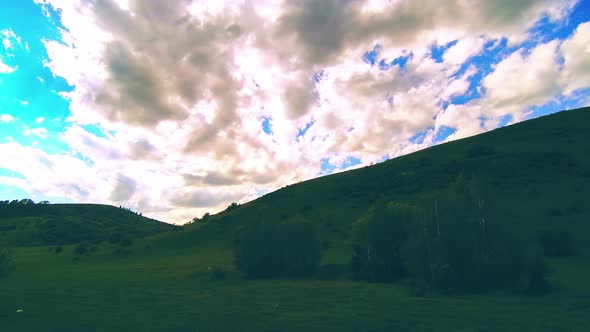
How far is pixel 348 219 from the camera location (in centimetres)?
7069

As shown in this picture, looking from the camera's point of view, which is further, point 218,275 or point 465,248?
point 218,275

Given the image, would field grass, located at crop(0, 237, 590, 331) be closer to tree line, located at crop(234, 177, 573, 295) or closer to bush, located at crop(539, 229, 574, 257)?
tree line, located at crop(234, 177, 573, 295)

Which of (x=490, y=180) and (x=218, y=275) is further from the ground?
(x=490, y=180)

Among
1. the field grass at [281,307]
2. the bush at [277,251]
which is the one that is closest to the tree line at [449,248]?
the field grass at [281,307]

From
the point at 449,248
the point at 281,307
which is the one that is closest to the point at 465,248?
the point at 449,248

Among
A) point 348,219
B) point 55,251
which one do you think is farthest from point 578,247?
point 55,251

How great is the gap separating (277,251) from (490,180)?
167 feet

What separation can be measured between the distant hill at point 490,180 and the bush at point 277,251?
267cm

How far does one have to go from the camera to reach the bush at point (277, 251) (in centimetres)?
3919

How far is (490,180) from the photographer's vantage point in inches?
2793

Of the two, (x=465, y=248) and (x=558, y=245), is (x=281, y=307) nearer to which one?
(x=465, y=248)

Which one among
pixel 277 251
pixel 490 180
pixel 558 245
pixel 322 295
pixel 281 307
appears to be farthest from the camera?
pixel 490 180

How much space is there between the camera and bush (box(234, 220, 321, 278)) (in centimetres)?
3919

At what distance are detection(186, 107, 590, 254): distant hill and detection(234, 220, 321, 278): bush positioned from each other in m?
2.67
